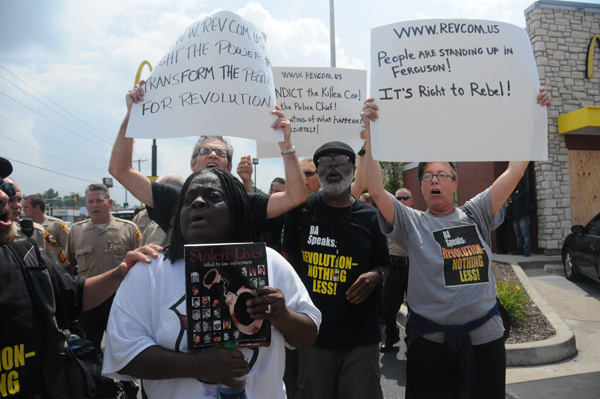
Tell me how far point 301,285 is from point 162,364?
60 centimetres

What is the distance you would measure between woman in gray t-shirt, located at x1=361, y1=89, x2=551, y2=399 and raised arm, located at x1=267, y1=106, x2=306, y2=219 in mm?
473

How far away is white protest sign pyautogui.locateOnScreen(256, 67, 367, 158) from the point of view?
12.6 ft

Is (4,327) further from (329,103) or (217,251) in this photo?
(329,103)

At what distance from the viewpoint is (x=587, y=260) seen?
712 centimetres

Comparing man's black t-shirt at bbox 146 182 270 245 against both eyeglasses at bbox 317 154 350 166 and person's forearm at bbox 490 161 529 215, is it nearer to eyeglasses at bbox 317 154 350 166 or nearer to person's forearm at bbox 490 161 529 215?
eyeglasses at bbox 317 154 350 166

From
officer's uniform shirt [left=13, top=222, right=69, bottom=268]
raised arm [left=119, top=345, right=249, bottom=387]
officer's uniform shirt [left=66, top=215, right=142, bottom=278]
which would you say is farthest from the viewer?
officer's uniform shirt [left=66, top=215, right=142, bottom=278]

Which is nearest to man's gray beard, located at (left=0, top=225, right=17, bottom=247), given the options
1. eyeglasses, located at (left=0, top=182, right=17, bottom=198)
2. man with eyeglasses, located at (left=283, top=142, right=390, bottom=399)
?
eyeglasses, located at (left=0, top=182, right=17, bottom=198)

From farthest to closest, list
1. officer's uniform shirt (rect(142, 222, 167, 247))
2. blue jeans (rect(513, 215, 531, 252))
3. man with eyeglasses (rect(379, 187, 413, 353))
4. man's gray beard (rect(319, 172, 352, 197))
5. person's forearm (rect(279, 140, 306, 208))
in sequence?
blue jeans (rect(513, 215, 531, 252)) → man with eyeglasses (rect(379, 187, 413, 353)) → officer's uniform shirt (rect(142, 222, 167, 247)) → man's gray beard (rect(319, 172, 352, 197)) → person's forearm (rect(279, 140, 306, 208))

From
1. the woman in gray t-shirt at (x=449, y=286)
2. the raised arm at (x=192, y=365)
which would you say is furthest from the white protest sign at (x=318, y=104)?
the raised arm at (x=192, y=365)

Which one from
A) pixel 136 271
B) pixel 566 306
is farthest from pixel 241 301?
pixel 566 306

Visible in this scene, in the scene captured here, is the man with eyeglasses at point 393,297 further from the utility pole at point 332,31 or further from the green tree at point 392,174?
the green tree at point 392,174

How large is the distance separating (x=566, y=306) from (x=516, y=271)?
1202 millimetres

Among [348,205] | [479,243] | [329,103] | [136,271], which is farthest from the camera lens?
[329,103]

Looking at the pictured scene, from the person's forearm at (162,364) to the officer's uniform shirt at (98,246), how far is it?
374 centimetres
